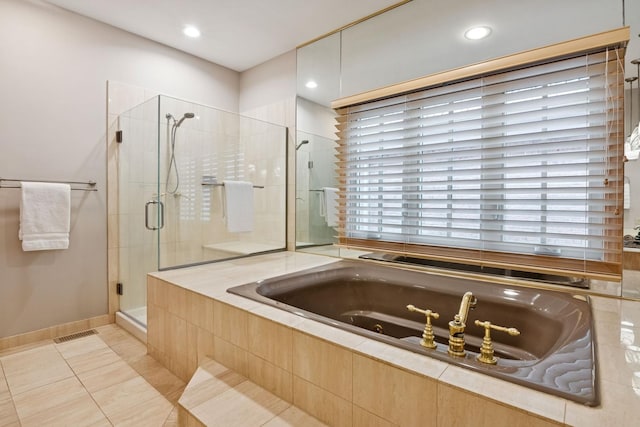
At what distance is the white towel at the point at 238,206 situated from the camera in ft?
8.64

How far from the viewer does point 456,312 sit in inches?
68.5

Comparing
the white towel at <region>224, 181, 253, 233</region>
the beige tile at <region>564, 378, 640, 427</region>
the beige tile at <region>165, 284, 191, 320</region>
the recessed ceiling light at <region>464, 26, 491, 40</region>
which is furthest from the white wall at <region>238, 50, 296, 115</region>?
the beige tile at <region>564, 378, 640, 427</region>

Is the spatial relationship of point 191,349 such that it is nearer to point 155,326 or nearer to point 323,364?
point 155,326

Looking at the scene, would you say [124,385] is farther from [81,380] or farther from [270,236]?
[270,236]

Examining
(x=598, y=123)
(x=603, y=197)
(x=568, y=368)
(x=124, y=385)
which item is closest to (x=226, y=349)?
(x=124, y=385)

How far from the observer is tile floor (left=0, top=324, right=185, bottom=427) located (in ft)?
5.05

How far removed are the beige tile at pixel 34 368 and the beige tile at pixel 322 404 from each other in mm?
1610

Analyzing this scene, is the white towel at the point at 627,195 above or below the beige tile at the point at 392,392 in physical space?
above

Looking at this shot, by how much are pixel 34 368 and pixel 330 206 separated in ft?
7.30

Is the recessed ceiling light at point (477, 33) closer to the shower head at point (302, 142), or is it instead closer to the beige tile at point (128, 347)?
the shower head at point (302, 142)

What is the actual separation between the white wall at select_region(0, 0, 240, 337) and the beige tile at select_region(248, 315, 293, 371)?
1.98 m

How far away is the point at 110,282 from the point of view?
105 inches

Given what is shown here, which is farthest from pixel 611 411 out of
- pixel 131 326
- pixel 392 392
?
pixel 131 326

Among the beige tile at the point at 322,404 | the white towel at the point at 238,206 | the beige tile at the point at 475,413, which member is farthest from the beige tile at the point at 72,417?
the beige tile at the point at 475,413
